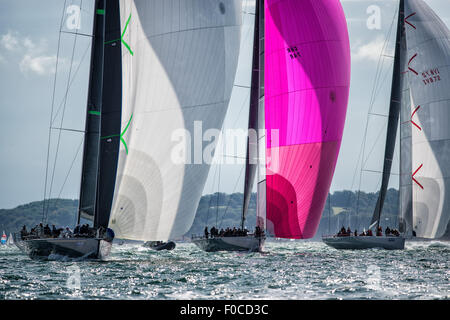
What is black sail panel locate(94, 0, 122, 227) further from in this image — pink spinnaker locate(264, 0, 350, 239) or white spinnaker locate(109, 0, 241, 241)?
pink spinnaker locate(264, 0, 350, 239)

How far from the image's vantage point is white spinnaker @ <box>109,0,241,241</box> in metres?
21.3


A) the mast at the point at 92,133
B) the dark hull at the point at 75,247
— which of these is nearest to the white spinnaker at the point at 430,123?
the mast at the point at 92,133

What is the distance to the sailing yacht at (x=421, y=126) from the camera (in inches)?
1280

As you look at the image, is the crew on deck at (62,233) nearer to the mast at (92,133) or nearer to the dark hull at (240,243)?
the mast at (92,133)

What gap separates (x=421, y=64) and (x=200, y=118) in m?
16.2

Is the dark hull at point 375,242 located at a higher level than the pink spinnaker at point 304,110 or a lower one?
lower

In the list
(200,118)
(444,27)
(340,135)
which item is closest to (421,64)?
(444,27)

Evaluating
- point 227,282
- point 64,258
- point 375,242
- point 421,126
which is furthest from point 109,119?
point 421,126

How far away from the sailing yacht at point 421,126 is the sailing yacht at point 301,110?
829 centimetres

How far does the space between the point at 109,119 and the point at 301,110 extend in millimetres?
7722

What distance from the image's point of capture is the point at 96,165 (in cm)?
2350

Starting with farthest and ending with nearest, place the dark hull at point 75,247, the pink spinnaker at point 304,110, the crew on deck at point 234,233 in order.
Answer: the crew on deck at point 234,233, the pink spinnaker at point 304,110, the dark hull at point 75,247

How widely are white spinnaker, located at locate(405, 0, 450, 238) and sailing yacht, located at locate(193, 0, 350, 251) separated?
8614mm

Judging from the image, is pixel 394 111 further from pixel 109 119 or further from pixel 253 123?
pixel 109 119
